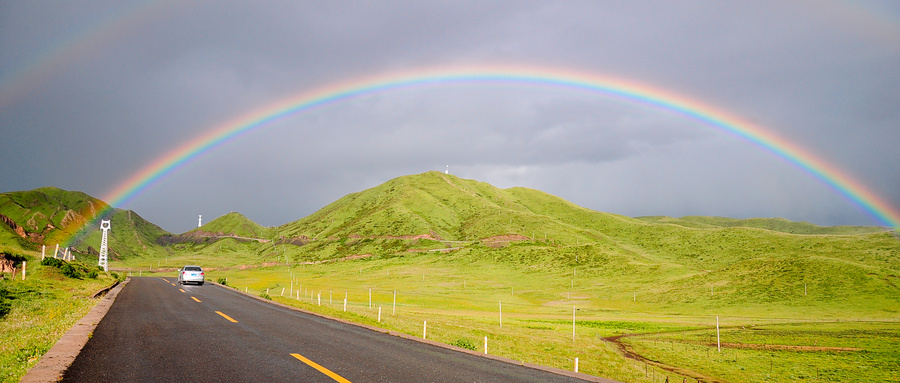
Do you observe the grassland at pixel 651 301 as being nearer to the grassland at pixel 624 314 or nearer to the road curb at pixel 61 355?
the grassland at pixel 624 314

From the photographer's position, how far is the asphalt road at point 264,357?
395 inches

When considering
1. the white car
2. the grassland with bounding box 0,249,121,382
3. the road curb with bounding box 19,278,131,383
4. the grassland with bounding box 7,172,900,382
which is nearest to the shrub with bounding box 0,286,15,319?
the grassland with bounding box 0,249,121,382

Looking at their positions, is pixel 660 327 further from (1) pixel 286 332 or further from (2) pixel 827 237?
(2) pixel 827 237

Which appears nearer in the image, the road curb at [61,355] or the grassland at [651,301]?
the road curb at [61,355]

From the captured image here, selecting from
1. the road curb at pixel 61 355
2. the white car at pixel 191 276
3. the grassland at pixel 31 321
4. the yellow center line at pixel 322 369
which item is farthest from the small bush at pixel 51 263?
the yellow center line at pixel 322 369

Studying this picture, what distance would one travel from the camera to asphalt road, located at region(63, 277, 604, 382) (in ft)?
32.9

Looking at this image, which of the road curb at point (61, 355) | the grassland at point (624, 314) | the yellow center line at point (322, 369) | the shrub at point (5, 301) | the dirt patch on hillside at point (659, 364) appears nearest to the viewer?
the road curb at point (61, 355)

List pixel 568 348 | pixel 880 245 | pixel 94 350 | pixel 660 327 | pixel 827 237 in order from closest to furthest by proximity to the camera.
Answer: pixel 94 350 < pixel 568 348 < pixel 660 327 < pixel 880 245 < pixel 827 237

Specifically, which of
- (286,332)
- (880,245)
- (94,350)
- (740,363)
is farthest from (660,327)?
(880,245)

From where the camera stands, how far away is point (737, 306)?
75438 millimetres

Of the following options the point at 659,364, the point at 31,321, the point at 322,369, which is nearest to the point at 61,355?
the point at 322,369

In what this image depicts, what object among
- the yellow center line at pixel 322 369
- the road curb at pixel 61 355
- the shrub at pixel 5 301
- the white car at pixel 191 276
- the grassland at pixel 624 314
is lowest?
the grassland at pixel 624 314

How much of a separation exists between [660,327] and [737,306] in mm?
31421

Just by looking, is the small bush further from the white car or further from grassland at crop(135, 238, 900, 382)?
grassland at crop(135, 238, 900, 382)
